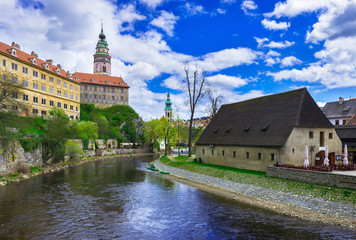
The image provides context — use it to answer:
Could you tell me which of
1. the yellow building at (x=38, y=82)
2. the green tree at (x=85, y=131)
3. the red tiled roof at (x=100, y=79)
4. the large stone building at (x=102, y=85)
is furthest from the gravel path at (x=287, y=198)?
the red tiled roof at (x=100, y=79)

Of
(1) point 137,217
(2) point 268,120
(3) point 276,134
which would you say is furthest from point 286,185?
(1) point 137,217

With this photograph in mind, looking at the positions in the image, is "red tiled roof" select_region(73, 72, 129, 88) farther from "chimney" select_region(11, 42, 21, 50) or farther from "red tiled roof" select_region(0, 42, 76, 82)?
"chimney" select_region(11, 42, 21, 50)

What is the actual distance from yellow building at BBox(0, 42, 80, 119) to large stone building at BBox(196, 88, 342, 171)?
39.9 metres

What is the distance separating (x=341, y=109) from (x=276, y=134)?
42.7m

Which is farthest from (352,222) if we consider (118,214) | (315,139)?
(118,214)

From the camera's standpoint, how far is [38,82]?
55969 mm

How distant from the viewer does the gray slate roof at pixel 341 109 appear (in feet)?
176

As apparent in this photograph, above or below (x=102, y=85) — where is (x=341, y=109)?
below

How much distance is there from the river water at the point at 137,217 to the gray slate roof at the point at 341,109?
48724mm

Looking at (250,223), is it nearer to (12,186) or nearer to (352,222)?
(352,222)

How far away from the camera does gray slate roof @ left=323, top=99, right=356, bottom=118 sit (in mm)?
53700

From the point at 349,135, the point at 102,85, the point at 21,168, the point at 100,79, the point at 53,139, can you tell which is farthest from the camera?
the point at 100,79

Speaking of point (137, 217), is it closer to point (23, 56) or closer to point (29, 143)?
point (29, 143)

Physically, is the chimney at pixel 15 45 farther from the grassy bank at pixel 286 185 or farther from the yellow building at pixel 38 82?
the grassy bank at pixel 286 185
